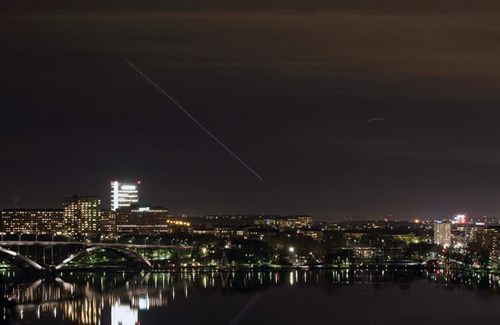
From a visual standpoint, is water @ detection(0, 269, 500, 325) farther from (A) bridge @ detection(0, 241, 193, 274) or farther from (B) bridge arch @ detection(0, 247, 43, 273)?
(A) bridge @ detection(0, 241, 193, 274)

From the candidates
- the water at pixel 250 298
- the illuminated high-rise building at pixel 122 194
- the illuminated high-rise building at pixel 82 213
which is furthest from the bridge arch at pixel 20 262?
the illuminated high-rise building at pixel 122 194

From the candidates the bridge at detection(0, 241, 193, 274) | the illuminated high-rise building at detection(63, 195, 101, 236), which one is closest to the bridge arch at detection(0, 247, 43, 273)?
the bridge at detection(0, 241, 193, 274)

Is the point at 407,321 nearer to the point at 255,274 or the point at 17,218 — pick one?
the point at 255,274

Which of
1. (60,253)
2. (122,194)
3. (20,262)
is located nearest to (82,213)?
(122,194)

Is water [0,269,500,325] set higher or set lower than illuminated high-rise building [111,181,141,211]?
lower

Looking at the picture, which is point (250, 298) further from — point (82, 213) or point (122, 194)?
point (122, 194)

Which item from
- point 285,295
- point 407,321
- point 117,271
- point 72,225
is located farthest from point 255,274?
point 72,225
